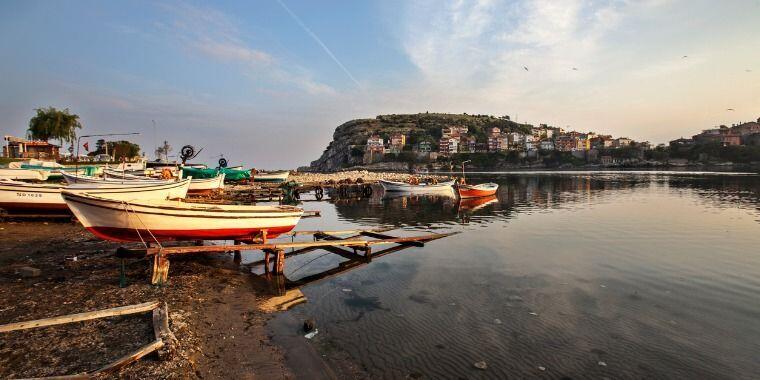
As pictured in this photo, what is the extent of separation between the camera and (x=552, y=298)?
456 inches

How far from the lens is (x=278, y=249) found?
12.7 meters

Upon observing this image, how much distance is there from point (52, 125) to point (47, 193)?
6753 centimetres

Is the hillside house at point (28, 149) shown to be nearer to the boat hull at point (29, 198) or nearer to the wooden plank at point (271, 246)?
the boat hull at point (29, 198)

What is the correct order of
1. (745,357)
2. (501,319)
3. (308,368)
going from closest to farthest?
1. (308,368)
2. (745,357)
3. (501,319)

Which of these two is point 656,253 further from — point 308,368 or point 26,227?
point 26,227

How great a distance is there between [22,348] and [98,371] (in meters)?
2.13

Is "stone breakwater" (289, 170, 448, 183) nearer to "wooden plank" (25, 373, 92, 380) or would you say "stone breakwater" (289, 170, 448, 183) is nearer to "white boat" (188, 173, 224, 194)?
"white boat" (188, 173, 224, 194)

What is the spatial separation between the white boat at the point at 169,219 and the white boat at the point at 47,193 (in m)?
9.19

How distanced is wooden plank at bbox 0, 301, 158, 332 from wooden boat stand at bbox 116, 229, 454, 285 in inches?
95.0

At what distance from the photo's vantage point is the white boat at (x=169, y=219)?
1100 centimetres

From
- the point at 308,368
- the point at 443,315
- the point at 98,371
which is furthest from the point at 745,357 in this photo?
the point at 98,371

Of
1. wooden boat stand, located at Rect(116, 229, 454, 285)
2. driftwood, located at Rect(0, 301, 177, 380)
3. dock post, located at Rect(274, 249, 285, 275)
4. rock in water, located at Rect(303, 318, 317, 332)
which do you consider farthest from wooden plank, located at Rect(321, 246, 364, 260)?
driftwood, located at Rect(0, 301, 177, 380)

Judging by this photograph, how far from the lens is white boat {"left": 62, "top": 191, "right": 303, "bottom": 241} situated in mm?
10997

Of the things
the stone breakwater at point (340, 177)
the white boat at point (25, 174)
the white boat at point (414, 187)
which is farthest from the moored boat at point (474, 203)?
the white boat at point (25, 174)
